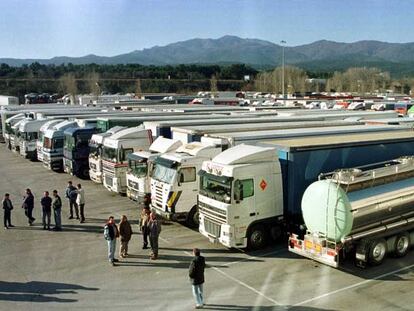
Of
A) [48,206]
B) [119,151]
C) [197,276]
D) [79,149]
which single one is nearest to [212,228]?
[197,276]

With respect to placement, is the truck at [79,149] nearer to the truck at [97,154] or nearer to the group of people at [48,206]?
the truck at [97,154]

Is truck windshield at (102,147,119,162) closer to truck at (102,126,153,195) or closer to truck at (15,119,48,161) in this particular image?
truck at (102,126,153,195)

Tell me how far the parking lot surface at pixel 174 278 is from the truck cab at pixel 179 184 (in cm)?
71

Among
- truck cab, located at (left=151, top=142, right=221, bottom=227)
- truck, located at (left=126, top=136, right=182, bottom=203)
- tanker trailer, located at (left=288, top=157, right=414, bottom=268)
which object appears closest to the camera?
tanker trailer, located at (left=288, top=157, right=414, bottom=268)

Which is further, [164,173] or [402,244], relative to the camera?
[164,173]

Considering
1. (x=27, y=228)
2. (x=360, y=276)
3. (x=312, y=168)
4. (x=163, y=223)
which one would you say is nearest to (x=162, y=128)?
(x=163, y=223)

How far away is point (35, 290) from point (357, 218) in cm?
818

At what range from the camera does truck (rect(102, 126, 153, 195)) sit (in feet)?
72.6

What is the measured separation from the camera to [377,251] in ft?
43.2

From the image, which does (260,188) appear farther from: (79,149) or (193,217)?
(79,149)

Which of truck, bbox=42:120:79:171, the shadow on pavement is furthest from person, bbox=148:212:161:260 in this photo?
truck, bbox=42:120:79:171

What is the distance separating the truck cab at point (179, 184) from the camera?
55.7ft

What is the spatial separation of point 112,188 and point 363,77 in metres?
122

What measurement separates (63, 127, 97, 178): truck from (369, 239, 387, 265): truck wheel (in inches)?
713
